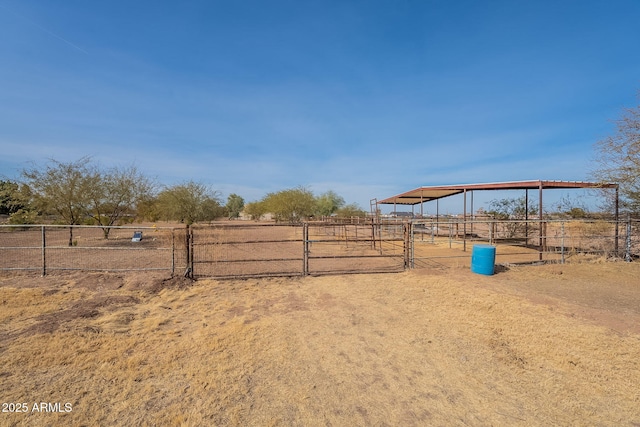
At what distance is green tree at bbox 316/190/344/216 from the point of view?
62.8 metres

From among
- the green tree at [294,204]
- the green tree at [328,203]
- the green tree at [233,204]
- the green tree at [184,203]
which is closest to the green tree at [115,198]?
the green tree at [184,203]

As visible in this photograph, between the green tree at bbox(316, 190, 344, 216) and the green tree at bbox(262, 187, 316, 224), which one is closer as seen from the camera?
the green tree at bbox(262, 187, 316, 224)

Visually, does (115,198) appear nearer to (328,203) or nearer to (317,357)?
(317,357)

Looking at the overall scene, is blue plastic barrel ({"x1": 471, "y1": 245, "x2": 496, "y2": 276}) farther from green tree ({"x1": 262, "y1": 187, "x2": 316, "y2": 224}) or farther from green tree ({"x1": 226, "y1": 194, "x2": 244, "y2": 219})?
green tree ({"x1": 226, "y1": 194, "x2": 244, "y2": 219})

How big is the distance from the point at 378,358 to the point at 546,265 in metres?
9.71

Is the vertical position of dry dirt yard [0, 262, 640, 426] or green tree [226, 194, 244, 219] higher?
green tree [226, 194, 244, 219]

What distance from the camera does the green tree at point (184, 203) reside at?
107 feet

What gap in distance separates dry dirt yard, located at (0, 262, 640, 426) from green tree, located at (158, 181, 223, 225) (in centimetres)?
2699

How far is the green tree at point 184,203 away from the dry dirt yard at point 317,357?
27.0 m

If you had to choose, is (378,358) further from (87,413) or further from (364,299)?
(87,413)

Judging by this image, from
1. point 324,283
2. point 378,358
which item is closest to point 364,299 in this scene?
point 324,283

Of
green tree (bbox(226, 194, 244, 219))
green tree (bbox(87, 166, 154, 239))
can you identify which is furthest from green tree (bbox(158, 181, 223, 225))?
green tree (bbox(226, 194, 244, 219))

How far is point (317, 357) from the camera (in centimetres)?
404

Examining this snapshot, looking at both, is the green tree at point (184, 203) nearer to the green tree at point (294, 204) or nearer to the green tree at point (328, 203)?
the green tree at point (294, 204)
